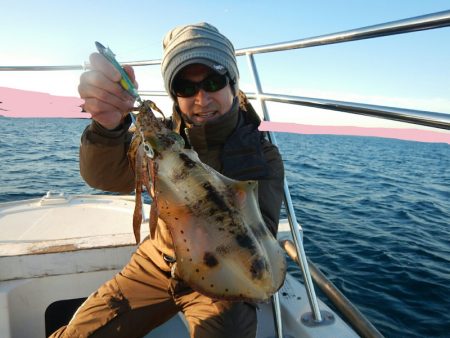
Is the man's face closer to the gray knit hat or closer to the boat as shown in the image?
the gray knit hat

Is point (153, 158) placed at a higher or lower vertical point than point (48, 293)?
higher

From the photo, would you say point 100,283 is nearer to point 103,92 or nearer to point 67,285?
point 67,285

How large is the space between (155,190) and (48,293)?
226 cm

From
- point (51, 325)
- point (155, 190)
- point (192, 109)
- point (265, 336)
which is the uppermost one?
point (192, 109)

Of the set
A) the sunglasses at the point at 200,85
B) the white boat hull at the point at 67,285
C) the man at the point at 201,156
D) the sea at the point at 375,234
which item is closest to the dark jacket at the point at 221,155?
the man at the point at 201,156

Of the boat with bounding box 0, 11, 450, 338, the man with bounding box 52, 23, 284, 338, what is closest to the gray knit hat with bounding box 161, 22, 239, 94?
the man with bounding box 52, 23, 284, 338

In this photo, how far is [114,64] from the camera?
5.18ft

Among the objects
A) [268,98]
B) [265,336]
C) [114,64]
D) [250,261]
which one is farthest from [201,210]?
[265,336]

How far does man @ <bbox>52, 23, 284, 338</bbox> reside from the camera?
214 cm

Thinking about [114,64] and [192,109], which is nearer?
[114,64]

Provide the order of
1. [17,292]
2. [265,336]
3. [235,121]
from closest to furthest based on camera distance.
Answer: [235,121] < [17,292] < [265,336]

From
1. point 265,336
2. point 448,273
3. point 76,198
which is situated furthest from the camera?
point 448,273

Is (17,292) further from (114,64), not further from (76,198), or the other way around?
(76,198)

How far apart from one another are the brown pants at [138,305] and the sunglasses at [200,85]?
1135 millimetres
